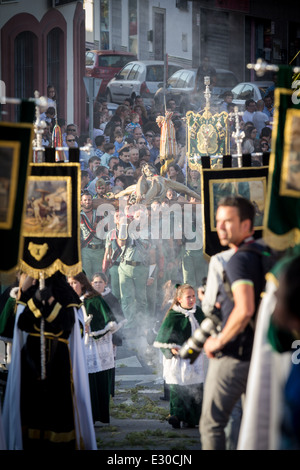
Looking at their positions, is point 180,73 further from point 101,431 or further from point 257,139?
point 101,431

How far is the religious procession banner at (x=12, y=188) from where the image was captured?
17.3 ft

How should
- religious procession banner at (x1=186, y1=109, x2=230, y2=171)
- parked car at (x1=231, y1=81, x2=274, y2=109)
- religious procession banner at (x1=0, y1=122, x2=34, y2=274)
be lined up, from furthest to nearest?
1. parked car at (x1=231, y1=81, x2=274, y2=109)
2. religious procession banner at (x1=186, y1=109, x2=230, y2=171)
3. religious procession banner at (x1=0, y1=122, x2=34, y2=274)

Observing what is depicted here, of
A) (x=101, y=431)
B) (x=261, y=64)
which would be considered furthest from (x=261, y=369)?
(x=101, y=431)

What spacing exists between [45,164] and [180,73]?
33.0 feet

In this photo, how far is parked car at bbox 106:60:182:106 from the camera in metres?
16.3

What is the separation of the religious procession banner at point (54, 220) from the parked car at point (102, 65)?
9.80 m

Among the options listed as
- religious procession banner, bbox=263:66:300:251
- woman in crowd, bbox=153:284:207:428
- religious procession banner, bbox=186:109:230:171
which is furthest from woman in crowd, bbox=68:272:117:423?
religious procession banner, bbox=186:109:230:171

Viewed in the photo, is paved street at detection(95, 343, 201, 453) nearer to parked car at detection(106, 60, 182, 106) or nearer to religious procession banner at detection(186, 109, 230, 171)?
religious procession banner at detection(186, 109, 230, 171)

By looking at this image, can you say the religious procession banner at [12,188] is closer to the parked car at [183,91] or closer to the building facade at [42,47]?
the parked car at [183,91]

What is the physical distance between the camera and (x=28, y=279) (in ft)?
22.5

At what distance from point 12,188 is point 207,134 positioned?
855cm

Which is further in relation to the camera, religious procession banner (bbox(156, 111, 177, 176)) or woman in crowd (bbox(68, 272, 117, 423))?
religious procession banner (bbox(156, 111, 177, 176))

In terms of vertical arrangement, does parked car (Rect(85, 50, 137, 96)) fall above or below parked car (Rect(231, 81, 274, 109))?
above

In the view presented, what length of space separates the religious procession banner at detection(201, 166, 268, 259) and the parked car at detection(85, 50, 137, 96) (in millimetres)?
9254
